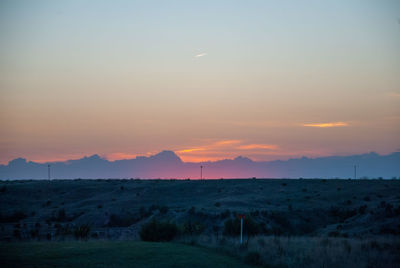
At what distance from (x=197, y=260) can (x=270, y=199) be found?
163 ft

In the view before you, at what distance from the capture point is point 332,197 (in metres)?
67.5

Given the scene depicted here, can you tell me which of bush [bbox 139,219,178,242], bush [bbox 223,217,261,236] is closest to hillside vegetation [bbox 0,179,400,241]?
bush [bbox 223,217,261,236]

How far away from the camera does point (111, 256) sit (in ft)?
64.3

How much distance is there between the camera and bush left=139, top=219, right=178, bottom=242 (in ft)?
102

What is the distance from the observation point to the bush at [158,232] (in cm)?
3098

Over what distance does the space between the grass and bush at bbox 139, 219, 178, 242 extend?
24.9 ft

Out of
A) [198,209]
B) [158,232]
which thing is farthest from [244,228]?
[198,209]

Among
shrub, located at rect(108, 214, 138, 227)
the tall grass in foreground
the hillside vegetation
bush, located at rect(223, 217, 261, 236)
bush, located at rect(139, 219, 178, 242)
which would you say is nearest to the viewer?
the tall grass in foreground

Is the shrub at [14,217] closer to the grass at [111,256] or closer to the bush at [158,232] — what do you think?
the bush at [158,232]

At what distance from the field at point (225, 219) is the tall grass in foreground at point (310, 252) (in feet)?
0.18

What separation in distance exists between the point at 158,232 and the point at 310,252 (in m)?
11.9

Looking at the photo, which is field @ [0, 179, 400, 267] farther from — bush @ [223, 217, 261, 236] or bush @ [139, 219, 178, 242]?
bush @ [139, 219, 178, 242]

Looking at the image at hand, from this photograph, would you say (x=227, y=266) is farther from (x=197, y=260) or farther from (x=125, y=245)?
(x=125, y=245)

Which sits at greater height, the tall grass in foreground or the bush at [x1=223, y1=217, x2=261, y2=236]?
the tall grass in foreground
